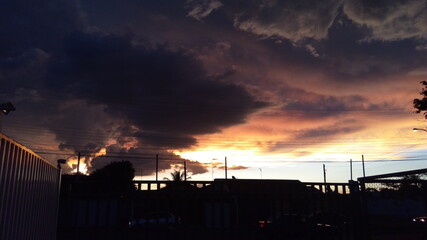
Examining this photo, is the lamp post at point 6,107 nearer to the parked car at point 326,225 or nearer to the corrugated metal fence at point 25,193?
the corrugated metal fence at point 25,193

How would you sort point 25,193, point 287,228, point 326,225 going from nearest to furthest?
point 25,193 → point 326,225 → point 287,228

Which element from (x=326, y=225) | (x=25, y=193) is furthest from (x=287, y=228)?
(x=25, y=193)

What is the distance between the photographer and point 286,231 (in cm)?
1352

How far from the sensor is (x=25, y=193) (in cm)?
640

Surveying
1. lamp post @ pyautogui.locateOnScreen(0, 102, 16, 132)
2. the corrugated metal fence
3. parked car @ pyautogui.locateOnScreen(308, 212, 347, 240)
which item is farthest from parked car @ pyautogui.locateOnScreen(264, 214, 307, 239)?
lamp post @ pyautogui.locateOnScreen(0, 102, 16, 132)

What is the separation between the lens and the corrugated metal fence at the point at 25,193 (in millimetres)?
5211

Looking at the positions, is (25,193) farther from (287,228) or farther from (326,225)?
(287,228)

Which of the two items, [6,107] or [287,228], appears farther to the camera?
[287,228]

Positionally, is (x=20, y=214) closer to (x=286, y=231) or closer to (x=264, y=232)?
(x=264, y=232)

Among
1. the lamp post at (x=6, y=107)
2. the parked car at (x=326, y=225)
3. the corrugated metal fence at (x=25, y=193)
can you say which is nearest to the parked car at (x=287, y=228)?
the parked car at (x=326, y=225)

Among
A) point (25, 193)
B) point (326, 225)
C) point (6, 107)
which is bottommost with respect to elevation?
point (326, 225)

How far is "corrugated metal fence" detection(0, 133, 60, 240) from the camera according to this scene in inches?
205

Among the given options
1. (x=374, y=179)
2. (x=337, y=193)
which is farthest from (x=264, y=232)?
(x=374, y=179)

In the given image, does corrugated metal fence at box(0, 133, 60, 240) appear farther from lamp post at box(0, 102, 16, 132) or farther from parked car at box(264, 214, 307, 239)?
parked car at box(264, 214, 307, 239)
